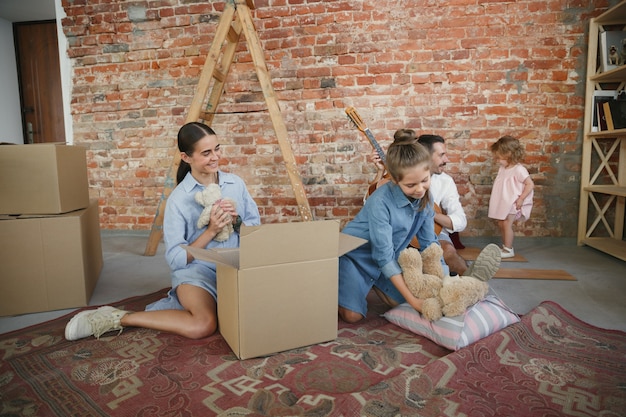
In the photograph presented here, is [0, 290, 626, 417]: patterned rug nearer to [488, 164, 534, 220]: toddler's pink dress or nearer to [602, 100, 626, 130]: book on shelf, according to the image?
[488, 164, 534, 220]: toddler's pink dress

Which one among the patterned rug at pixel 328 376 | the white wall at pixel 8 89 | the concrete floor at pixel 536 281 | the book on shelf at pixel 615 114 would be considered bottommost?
the concrete floor at pixel 536 281

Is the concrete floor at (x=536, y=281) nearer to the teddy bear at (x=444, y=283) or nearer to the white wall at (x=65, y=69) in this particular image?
the teddy bear at (x=444, y=283)

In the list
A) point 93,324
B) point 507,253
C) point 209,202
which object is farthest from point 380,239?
point 507,253

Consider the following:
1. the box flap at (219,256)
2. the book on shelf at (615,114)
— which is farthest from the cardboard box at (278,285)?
the book on shelf at (615,114)

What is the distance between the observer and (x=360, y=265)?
170cm

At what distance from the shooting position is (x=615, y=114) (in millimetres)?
2752

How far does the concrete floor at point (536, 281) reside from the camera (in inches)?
69.6

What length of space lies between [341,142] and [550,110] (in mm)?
1490

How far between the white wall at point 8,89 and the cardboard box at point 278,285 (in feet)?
13.3

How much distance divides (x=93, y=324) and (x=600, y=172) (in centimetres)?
326

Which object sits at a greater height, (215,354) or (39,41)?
(39,41)

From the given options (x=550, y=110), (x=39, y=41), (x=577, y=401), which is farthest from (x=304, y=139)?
(x=39, y=41)

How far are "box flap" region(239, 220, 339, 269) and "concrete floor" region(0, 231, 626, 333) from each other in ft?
3.30

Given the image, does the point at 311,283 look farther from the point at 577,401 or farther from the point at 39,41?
the point at 39,41
